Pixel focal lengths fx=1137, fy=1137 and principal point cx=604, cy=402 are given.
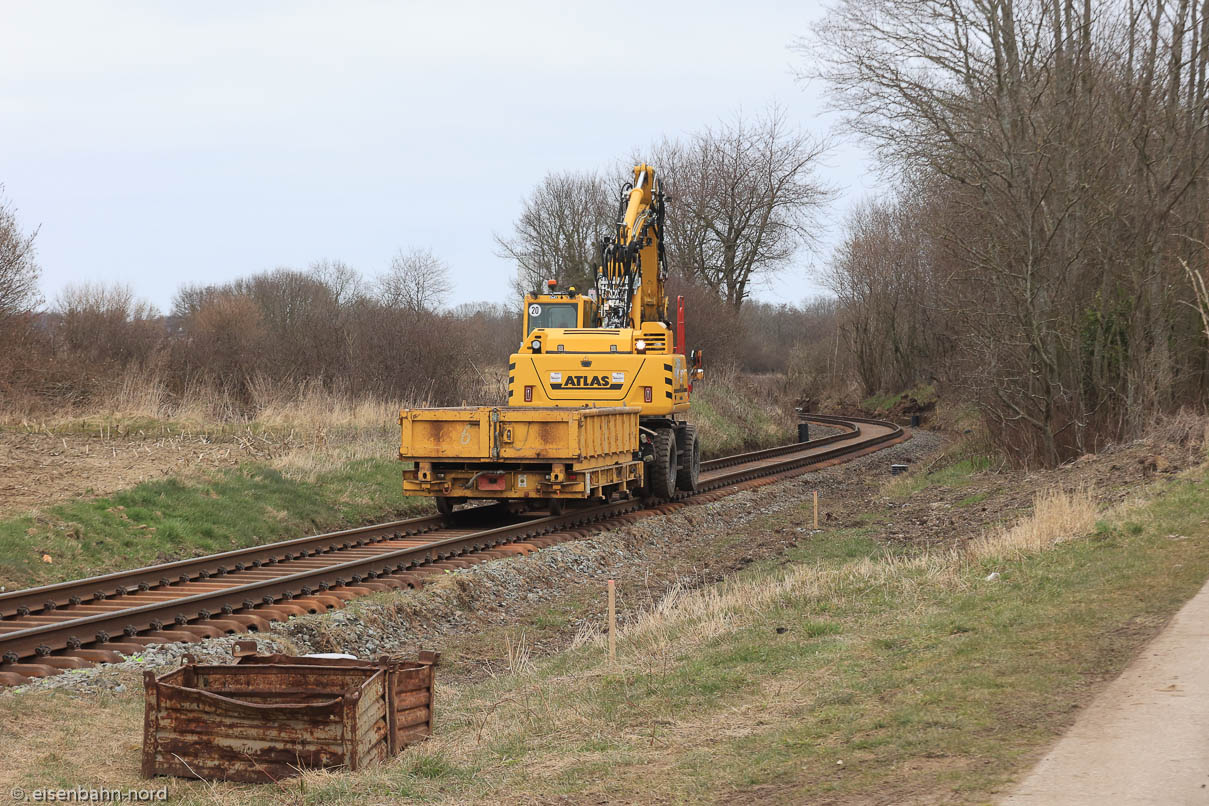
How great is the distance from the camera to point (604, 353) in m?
20.0

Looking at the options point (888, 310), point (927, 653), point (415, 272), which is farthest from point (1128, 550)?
point (888, 310)

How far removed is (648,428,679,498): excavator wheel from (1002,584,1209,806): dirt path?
1426 cm

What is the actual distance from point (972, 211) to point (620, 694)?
18.6m

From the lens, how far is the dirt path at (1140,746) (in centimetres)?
466

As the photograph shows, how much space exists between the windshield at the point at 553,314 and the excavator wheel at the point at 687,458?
3301mm

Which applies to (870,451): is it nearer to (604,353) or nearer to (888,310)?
(604,353)

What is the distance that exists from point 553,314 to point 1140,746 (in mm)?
16358

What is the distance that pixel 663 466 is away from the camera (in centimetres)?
2105

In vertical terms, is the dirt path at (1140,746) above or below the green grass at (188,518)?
above

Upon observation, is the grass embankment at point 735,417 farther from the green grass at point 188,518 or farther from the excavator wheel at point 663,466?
the green grass at point 188,518

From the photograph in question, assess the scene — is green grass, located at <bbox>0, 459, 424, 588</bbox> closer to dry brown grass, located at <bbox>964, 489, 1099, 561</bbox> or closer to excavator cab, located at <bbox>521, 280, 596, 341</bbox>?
excavator cab, located at <bbox>521, 280, 596, 341</bbox>

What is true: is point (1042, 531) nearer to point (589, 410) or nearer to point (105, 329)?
point (589, 410)

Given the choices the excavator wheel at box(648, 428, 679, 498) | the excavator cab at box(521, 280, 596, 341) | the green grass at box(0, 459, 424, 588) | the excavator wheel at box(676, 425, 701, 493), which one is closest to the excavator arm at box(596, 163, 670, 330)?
→ the excavator cab at box(521, 280, 596, 341)

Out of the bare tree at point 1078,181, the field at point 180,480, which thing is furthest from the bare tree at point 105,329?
the bare tree at point 1078,181
